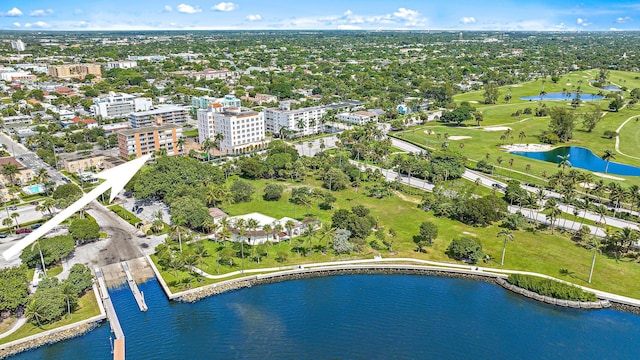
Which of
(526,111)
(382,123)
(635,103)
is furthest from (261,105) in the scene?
(635,103)

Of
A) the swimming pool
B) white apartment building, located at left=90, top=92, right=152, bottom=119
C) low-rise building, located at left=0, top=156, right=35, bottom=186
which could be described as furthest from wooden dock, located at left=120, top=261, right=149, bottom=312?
white apartment building, located at left=90, top=92, right=152, bottom=119

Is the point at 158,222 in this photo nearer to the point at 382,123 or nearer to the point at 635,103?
the point at 382,123

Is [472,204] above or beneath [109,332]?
above

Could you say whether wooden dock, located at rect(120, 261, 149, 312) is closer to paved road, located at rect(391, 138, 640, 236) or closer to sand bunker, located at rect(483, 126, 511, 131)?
paved road, located at rect(391, 138, 640, 236)

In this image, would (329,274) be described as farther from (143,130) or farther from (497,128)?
(497,128)

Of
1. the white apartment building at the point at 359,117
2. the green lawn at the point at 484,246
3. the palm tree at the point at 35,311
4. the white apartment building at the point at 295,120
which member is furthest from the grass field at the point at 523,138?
the palm tree at the point at 35,311

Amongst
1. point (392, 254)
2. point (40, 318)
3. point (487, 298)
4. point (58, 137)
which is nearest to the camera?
point (40, 318)
